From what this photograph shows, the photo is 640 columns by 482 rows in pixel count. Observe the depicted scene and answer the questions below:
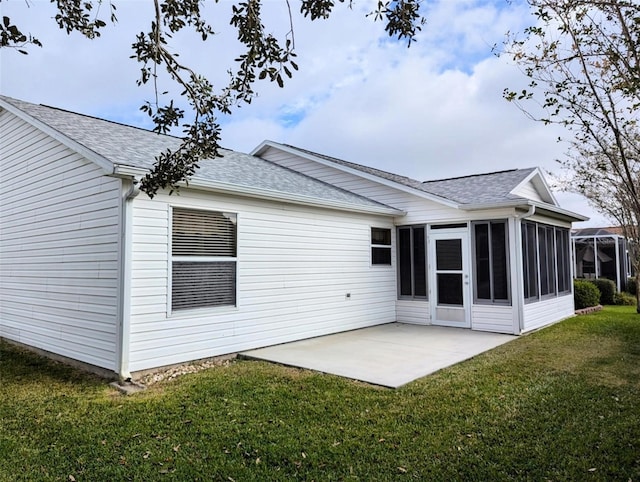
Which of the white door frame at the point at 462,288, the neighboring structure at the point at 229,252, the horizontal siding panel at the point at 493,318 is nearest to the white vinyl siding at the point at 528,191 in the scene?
the neighboring structure at the point at 229,252

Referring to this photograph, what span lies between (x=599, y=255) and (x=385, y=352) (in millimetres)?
19778

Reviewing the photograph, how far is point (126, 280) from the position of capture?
18.9ft

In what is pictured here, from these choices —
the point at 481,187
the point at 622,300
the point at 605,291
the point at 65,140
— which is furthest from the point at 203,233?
the point at 622,300

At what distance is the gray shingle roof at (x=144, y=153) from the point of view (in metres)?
6.54

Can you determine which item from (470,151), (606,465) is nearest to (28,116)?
(606,465)

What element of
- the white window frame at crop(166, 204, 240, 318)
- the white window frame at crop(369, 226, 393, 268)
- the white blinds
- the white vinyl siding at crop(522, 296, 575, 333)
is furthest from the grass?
the white window frame at crop(369, 226, 393, 268)

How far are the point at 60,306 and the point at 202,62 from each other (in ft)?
15.8

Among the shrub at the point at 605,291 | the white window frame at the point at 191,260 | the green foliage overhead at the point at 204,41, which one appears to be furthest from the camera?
the shrub at the point at 605,291

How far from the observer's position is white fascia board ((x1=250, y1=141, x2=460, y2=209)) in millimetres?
9766

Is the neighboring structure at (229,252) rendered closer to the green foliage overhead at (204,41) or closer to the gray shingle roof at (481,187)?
the gray shingle roof at (481,187)

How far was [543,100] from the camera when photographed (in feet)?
14.9

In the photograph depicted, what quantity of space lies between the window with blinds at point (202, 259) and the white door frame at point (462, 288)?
194 inches

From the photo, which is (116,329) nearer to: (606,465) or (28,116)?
(28,116)

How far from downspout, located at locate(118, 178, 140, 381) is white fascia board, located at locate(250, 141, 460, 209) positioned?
6379 mm
